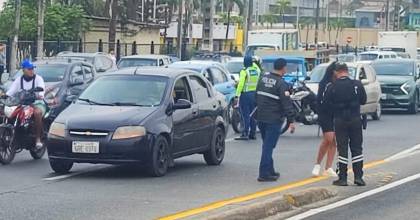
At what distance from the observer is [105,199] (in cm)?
1280

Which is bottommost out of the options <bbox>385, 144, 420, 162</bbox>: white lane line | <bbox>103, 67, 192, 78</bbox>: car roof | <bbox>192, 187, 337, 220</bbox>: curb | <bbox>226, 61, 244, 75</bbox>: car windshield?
<bbox>385, 144, 420, 162</bbox>: white lane line

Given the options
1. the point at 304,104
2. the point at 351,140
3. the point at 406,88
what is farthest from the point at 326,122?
the point at 406,88

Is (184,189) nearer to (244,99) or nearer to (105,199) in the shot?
(105,199)

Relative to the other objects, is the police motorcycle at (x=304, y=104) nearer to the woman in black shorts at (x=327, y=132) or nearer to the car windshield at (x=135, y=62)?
the woman in black shorts at (x=327, y=132)

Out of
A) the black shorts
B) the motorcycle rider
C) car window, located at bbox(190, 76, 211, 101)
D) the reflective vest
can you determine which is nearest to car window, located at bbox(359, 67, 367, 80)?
the reflective vest

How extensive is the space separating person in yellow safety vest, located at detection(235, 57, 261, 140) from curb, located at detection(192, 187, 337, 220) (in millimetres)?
8239

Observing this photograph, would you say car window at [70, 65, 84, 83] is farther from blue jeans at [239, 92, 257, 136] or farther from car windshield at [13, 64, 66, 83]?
blue jeans at [239, 92, 257, 136]

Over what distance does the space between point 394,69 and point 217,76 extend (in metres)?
10.2

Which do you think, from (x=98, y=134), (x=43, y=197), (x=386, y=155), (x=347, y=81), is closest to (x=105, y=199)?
(x=43, y=197)

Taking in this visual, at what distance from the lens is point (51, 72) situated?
23.7 meters

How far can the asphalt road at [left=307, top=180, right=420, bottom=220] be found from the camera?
11711mm

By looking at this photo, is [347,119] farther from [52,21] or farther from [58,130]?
[52,21]

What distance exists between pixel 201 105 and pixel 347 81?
3033 millimetres

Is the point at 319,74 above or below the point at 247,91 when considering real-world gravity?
above
